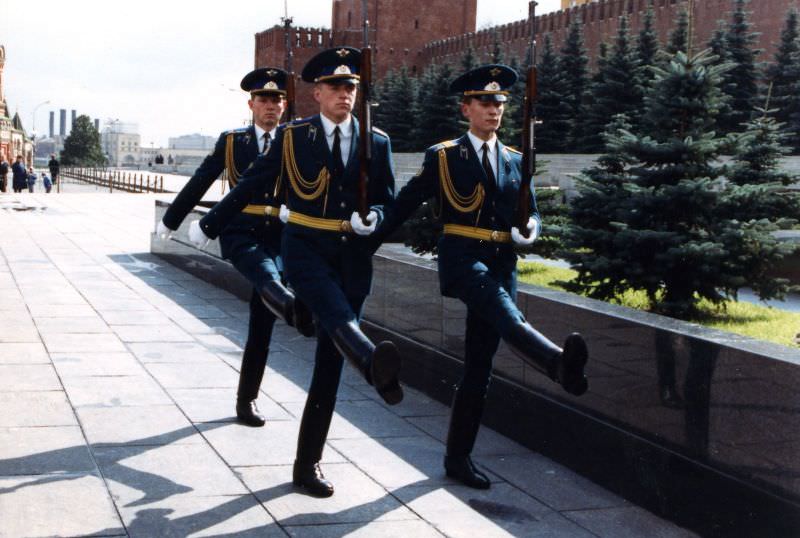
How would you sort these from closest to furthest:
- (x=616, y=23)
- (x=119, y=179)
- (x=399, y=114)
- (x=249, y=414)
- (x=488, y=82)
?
(x=488, y=82), (x=249, y=414), (x=399, y=114), (x=616, y=23), (x=119, y=179)

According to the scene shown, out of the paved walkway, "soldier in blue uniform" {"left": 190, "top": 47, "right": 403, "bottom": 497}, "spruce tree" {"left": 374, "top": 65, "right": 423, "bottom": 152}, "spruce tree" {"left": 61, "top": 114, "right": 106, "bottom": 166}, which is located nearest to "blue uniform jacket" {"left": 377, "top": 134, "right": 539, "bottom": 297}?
"soldier in blue uniform" {"left": 190, "top": 47, "right": 403, "bottom": 497}

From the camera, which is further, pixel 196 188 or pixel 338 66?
pixel 196 188

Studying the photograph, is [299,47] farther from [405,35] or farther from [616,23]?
[616,23]

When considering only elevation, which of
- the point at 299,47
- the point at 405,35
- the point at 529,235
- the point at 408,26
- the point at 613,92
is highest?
the point at 408,26

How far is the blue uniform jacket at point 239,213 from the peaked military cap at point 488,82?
62.4 inches

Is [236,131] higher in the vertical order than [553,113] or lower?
lower

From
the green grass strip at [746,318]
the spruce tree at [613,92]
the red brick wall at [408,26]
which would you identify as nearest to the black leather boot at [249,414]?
the green grass strip at [746,318]

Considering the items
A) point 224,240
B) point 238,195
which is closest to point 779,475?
point 238,195

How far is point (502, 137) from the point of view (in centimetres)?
2034

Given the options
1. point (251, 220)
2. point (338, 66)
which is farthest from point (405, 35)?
point (338, 66)

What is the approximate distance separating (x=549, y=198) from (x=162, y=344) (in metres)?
12.3

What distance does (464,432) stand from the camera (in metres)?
5.00

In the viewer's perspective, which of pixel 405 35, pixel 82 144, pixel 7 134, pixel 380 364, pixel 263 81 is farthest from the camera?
pixel 82 144

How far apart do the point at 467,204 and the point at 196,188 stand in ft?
5.99
